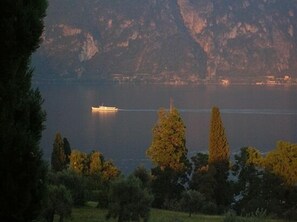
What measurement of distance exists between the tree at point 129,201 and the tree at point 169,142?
15.6 metres

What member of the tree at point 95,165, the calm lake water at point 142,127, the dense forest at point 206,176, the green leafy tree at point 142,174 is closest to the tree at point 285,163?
the dense forest at point 206,176

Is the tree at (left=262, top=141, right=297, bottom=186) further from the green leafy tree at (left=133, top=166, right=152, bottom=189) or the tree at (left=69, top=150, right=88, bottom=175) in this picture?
the tree at (left=69, top=150, right=88, bottom=175)

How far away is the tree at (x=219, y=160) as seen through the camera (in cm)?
3120

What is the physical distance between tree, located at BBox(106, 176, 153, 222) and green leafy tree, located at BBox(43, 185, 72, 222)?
1.49 meters

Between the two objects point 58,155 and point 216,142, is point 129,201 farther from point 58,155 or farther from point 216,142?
point 58,155

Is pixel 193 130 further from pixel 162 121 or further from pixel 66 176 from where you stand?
pixel 66 176

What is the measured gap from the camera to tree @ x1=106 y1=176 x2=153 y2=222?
1722 centimetres

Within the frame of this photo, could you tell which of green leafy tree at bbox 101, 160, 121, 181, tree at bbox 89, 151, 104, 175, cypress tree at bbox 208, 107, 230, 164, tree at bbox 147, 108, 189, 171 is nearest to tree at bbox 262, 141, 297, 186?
cypress tree at bbox 208, 107, 230, 164

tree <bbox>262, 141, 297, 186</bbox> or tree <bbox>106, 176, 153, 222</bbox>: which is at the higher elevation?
tree <bbox>262, 141, 297, 186</bbox>

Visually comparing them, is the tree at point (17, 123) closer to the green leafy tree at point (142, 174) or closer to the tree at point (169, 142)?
the green leafy tree at point (142, 174)

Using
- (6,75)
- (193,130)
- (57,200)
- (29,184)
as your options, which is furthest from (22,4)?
(193,130)

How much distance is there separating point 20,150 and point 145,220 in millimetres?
11437

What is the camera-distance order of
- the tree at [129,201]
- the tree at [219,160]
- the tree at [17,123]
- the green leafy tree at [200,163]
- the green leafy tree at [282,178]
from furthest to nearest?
the green leafy tree at [200,163], the tree at [219,160], the green leafy tree at [282,178], the tree at [129,201], the tree at [17,123]

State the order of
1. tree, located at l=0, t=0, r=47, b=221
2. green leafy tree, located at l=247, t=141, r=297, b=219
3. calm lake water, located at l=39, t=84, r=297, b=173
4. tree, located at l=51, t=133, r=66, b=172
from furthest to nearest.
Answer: calm lake water, located at l=39, t=84, r=297, b=173 < tree, located at l=51, t=133, r=66, b=172 < green leafy tree, located at l=247, t=141, r=297, b=219 < tree, located at l=0, t=0, r=47, b=221
